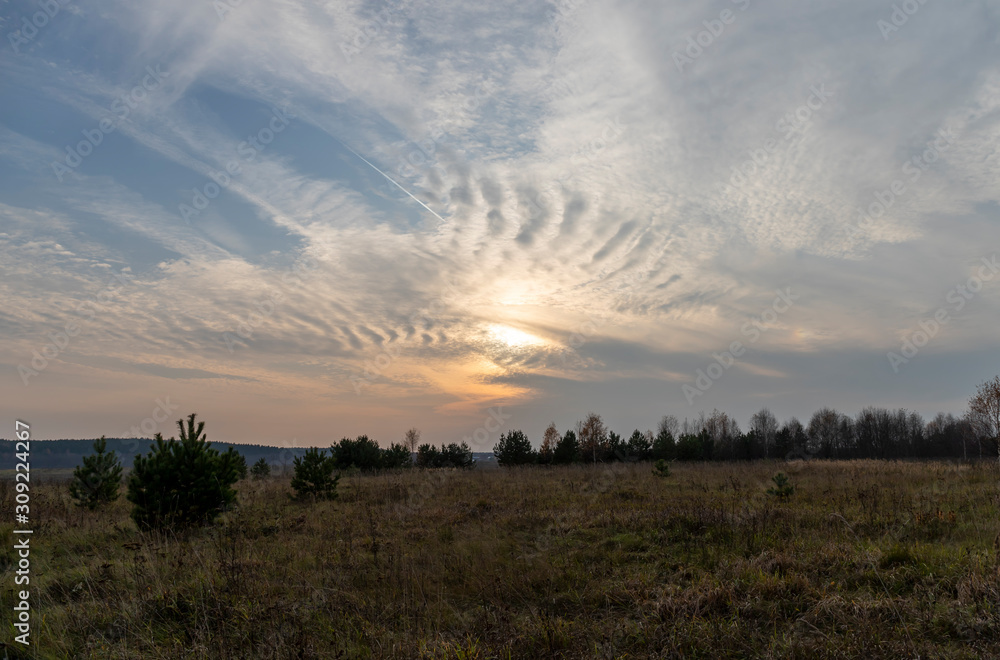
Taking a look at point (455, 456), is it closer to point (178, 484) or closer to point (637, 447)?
point (637, 447)

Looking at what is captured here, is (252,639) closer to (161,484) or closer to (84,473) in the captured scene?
(161,484)

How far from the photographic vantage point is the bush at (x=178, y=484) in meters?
10.2

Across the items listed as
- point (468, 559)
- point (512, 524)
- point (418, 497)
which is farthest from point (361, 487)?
point (468, 559)

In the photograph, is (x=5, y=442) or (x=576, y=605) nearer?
(x=576, y=605)

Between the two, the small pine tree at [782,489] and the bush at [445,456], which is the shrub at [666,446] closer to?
the bush at [445,456]

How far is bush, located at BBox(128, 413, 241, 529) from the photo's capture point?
10211 millimetres

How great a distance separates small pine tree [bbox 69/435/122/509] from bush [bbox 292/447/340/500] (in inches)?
229

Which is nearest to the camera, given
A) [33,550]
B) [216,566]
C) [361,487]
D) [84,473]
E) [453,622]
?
[453,622]

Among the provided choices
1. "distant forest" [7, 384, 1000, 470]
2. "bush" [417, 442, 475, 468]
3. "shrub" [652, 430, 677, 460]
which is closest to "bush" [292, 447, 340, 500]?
"distant forest" [7, 384, 1000, 470]

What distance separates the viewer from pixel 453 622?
5.59 meters

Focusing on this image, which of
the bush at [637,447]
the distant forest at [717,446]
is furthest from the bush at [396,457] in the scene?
the bush at [637,447]

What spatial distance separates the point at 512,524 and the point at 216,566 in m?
5.91

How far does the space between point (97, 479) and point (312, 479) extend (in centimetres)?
675

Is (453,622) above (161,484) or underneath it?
underneath
